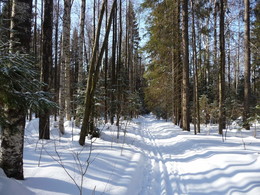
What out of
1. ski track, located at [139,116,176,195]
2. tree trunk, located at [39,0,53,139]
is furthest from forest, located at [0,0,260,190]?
ski track, located at [139,116,176,195]

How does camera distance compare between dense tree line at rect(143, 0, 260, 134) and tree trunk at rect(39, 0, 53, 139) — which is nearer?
tree trunk at rect(39, 0, 53, 139)

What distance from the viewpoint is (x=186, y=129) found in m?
13.0

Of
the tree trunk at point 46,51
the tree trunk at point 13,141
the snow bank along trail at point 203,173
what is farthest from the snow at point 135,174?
the tree trunk at point 46,51

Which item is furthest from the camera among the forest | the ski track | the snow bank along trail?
the ski track

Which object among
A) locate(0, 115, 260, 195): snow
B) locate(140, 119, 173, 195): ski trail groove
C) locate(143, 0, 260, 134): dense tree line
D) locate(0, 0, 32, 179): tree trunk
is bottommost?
locate(140, 119, 173, 195): ski trail groove

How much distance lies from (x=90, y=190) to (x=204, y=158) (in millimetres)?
3940

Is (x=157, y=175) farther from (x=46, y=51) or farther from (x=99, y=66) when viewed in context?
(x=46, y=51)

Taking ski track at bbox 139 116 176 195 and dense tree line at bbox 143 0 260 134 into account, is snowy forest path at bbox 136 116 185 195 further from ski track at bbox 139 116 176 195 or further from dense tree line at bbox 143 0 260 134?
dense tree line at bbox 143 0 260 134

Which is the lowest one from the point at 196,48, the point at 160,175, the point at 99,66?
the point at 160,175

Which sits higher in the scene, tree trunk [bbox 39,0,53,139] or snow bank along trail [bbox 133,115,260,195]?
tree trunk [bbox 39,0,53,139]

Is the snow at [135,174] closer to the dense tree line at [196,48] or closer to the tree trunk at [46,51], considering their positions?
the tree trunk at [46,51]

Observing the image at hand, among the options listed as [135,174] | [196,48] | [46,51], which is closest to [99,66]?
[46,51]

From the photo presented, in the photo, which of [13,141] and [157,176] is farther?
[157,176]

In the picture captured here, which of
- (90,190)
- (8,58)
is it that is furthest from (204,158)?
(8,58)
